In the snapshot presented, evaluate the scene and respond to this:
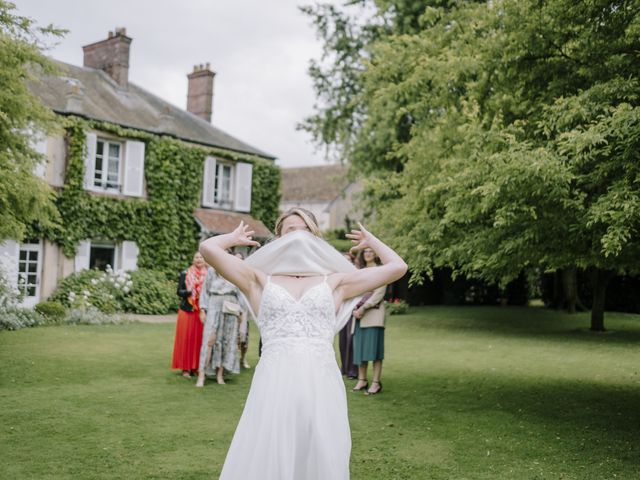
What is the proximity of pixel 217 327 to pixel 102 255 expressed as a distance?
14907mm

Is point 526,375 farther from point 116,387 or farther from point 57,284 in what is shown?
point 57,284

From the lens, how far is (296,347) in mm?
3826

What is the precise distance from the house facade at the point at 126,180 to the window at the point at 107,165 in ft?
0.12

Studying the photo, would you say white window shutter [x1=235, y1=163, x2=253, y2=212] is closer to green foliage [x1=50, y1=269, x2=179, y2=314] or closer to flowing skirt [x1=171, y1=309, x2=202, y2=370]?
green foliage [x1=50, y1=269, x2=179, y2=314]

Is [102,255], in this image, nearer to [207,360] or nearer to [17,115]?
[17,115]

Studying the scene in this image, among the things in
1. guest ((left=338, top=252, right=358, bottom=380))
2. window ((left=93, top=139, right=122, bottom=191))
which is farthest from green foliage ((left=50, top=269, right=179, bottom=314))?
guest ((left=338, top=252, right=358, bottom=380))

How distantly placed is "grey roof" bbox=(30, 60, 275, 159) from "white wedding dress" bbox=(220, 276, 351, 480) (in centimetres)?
2067

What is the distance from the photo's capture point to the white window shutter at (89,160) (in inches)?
906

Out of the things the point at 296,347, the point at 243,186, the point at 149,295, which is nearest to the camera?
the point at 296,347

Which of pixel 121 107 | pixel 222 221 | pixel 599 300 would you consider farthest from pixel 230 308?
pixel 121 107

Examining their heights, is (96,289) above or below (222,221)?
below

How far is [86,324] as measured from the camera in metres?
18.9

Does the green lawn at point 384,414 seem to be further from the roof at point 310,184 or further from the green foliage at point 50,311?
the roof at point 310,184

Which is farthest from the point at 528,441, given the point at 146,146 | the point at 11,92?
the point at 146,146
